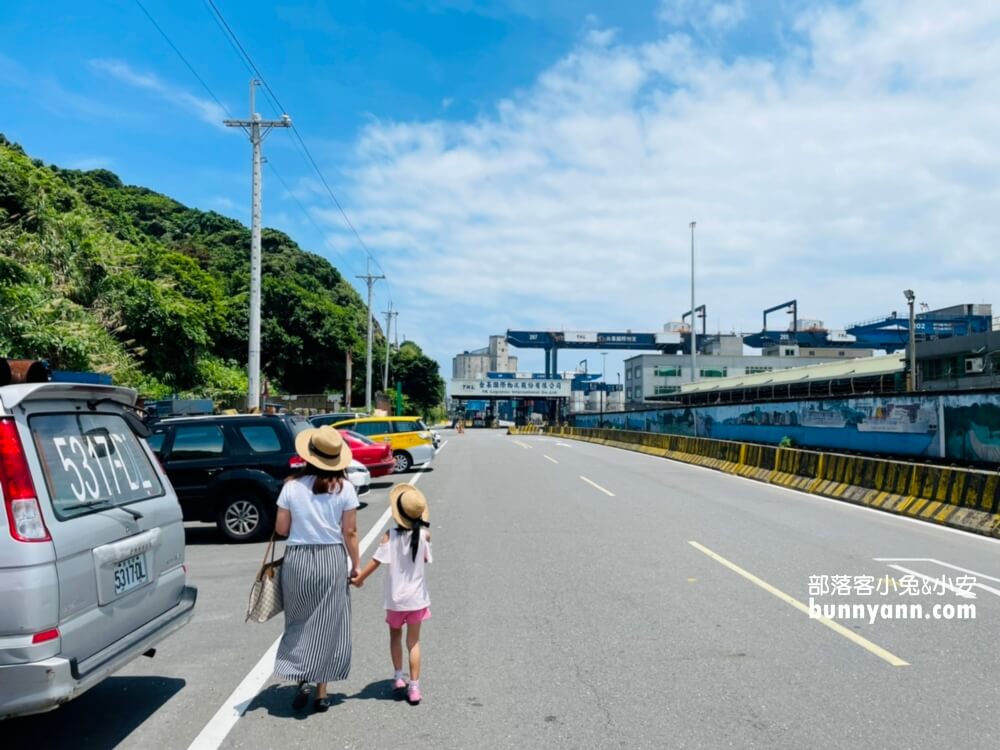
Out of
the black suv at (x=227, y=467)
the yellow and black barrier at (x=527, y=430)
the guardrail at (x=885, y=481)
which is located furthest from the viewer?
the yellow and black barrier at (x=527, y=430)

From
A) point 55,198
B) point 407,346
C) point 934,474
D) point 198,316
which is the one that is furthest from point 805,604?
point 407,346

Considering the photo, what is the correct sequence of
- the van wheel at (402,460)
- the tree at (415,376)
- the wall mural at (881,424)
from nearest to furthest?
the wall mural at (881,424)
the van wheel at (402,460)
the tree at (415,376)

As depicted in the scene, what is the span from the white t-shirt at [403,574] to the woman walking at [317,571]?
246 millimetres

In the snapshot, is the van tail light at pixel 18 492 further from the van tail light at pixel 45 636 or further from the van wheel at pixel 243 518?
the van wheel at pixel 243 518

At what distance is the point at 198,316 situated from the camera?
3070 cm

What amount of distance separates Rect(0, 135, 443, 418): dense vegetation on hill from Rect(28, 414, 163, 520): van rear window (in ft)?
53.3

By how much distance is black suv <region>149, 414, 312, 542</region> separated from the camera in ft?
35.8

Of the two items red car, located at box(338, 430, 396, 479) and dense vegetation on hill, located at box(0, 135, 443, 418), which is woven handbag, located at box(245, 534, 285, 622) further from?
dense vegetation on hill, located at box(0, 135, 443, 418)

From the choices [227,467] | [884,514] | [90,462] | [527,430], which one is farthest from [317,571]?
[527,430]

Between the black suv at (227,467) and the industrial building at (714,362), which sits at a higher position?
the industrial building at (714,362)

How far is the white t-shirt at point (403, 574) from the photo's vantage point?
473cm

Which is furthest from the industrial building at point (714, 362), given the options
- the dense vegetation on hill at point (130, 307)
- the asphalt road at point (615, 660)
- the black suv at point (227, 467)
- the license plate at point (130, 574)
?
the license plate at point (130, 574)

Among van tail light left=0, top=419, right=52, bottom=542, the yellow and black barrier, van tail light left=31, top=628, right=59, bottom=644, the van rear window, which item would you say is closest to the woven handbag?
the van rear window

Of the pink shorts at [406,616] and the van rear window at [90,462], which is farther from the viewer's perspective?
the pink shorts at [406,616]
